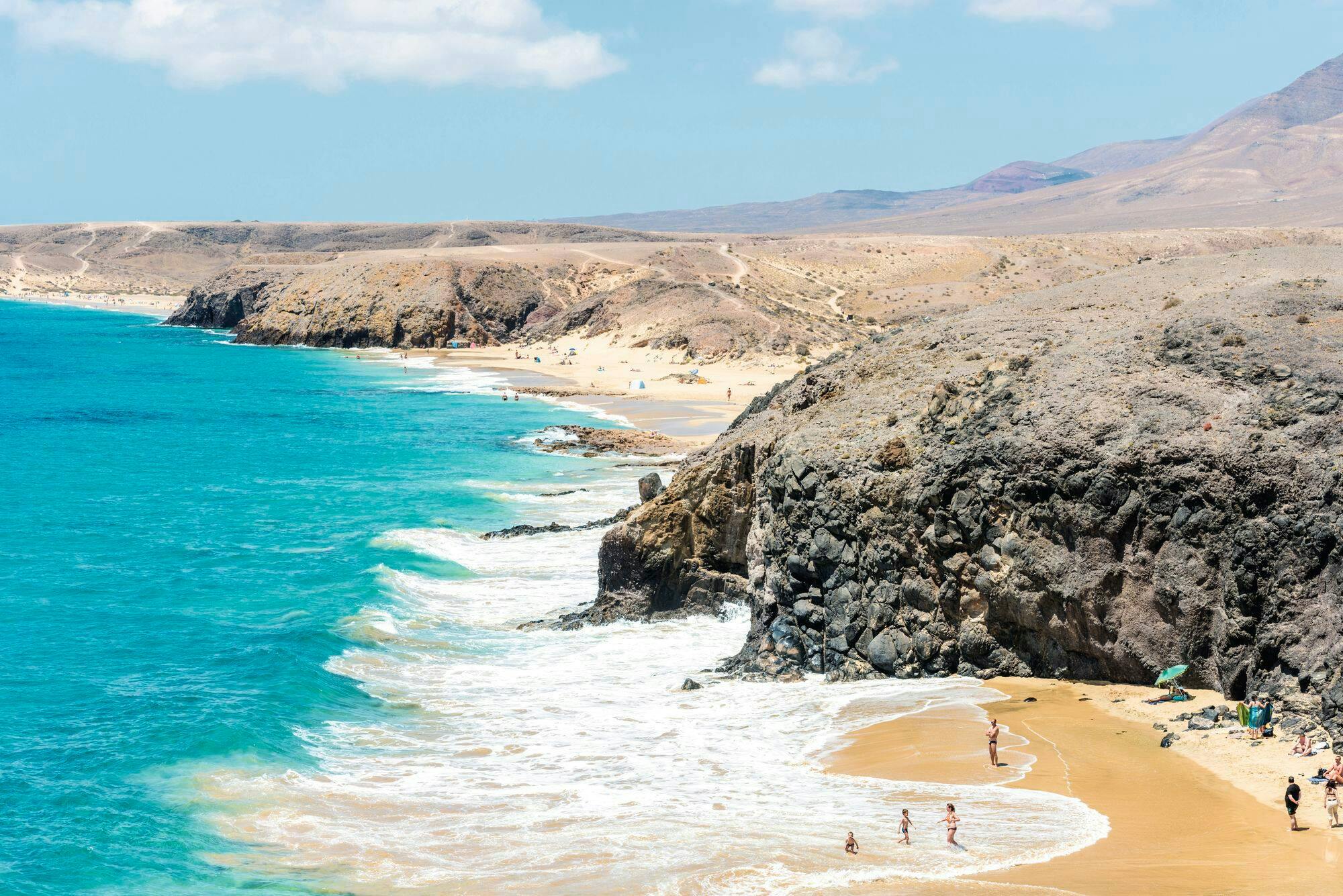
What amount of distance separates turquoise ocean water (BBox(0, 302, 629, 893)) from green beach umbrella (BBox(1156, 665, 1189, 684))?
13.6 meters

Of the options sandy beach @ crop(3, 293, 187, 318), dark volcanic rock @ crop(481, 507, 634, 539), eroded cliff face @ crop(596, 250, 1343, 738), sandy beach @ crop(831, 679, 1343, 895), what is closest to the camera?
sandy beach @ crop(831, 679, 1343, 895)

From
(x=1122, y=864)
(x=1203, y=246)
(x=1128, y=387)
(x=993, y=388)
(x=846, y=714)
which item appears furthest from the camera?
(x=1203, y=246)

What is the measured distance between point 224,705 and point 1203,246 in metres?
132

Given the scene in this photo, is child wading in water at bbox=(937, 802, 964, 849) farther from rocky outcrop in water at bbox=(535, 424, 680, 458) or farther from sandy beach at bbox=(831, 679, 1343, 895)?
rocky outcrop in water at bbox=(535, 424, 680, 458)

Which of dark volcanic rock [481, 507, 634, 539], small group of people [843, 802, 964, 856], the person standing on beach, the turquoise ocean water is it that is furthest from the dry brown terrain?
the person standing on beach

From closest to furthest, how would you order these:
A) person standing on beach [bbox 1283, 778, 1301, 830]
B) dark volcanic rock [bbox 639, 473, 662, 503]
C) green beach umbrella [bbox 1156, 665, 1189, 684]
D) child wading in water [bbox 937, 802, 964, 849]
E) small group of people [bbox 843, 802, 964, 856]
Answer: person standing on beach [bbox 1283, 778, 1301, 830]
small group of people [bbox 843, 802, 964, 856]
child wading in water [bbox 937, 802, 964, 849]
green beach umbrella [bbox 1156, 665, 1189, 684]
dark volcanic rock [bbox 639, 473, 662, 503]

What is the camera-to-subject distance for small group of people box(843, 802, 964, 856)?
50.2 feet

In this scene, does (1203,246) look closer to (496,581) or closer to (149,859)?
(496,581)

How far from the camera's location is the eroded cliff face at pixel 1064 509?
62.2 ft

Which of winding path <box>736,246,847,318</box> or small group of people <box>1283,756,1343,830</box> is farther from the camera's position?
winding path <box>736,246,847,318</box>

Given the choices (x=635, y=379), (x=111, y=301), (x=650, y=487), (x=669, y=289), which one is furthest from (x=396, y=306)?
(x=111, y=301)

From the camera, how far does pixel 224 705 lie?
22344mm

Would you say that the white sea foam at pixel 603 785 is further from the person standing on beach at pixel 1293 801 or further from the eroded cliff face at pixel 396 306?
the eroded cliff face at pixel 396 306

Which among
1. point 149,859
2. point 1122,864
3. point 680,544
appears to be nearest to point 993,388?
point 680,544
